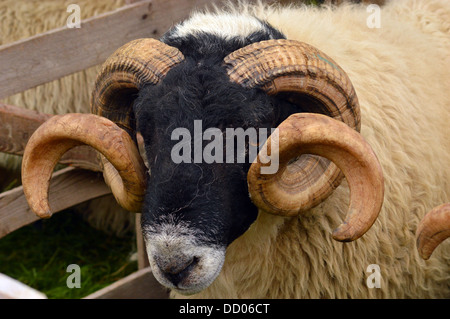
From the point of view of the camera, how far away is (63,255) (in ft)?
16.7


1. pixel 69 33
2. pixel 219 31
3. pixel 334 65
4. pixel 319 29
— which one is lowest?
pixel 334 65

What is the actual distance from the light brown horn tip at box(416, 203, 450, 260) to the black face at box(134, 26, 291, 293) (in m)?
0.71

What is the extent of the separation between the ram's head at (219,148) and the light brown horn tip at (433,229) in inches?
9.3

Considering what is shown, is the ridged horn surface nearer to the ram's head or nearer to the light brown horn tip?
the ram's head

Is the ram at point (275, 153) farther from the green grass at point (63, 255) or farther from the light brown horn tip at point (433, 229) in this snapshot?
the green grass at point (63, 255)

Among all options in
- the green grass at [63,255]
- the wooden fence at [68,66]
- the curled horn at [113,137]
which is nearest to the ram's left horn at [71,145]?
the curled horn at [113,137]

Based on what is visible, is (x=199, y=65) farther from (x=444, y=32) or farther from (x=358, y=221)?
(x=444, y=32)

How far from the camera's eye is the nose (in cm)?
240

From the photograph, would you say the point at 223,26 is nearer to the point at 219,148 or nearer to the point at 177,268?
the point at 219,148

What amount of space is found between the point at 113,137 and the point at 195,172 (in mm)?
441

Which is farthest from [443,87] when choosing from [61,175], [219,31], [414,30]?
[61,175]

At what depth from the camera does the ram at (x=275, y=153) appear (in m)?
2.41

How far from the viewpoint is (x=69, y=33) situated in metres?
3.60
